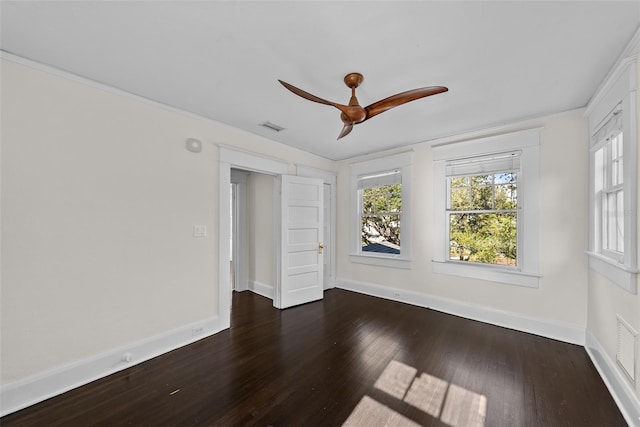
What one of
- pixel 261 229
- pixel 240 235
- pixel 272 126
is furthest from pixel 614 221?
pixel 240 235

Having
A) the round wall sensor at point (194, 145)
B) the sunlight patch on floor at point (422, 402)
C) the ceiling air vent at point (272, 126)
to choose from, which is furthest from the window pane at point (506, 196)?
the round wall sensor at point (194, 145)

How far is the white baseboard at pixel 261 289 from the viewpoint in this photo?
4.34 meters

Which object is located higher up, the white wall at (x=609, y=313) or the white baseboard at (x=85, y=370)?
the white wall at (x=609, y=313)

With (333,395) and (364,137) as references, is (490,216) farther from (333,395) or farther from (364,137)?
(333,395)

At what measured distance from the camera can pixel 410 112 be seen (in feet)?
9.23

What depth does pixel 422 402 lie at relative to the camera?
6.04 feet

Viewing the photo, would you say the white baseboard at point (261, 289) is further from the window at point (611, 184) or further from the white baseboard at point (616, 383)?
the window at point (611, 184)

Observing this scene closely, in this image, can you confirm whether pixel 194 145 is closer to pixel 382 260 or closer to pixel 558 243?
pixel 382 260

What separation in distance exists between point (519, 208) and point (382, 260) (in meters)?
2.00

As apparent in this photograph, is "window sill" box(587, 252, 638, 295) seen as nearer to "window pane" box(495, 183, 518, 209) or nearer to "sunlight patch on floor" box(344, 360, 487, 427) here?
"window pane" box(495, 183, 518, 209)

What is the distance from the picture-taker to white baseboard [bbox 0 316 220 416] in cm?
179

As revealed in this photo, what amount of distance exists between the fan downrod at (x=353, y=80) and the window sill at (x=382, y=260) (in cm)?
279

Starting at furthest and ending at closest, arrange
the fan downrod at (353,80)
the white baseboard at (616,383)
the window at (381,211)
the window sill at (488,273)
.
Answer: the window at (381,211) → the window sill at (488,273) → the fan downrod at (353,80) → the white baseboard at (616,383)

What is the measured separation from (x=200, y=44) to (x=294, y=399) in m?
2.60
